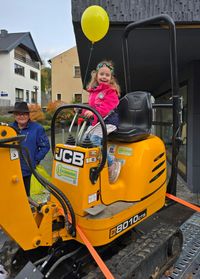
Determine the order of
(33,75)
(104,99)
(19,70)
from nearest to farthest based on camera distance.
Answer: (104,99) → (19,70) → (33,75)

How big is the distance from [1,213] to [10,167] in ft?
1.02

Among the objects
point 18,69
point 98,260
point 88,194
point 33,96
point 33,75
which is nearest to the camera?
point 98,260

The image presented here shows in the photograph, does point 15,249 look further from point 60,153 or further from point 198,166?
point 198,166

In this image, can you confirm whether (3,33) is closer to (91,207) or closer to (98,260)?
(91,207)

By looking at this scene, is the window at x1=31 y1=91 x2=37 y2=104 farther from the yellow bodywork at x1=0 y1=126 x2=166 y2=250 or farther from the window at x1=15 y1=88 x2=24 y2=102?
the yellow bodywork at x1=0 y1=126 x2=166 y2=250

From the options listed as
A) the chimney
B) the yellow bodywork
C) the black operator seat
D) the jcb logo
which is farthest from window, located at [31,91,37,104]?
the jcb logo

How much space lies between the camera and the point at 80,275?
8.41 feet

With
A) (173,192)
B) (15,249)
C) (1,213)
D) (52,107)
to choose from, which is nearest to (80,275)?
(15,249)

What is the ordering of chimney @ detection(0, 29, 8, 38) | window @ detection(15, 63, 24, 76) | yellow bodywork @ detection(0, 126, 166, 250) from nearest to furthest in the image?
yellow bodywork @ detection(0, 126, 166, 250)
window @ detection(15, 63, 24, 76)
chimney @ detection(0, 29, 8, 38)

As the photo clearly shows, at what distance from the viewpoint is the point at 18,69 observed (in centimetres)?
3675

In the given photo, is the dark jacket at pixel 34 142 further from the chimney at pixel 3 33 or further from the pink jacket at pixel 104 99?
the chimney at pixel 3 33

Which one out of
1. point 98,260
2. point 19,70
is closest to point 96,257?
point 98,260

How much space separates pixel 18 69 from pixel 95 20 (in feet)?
117

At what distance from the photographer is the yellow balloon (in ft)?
10.9
